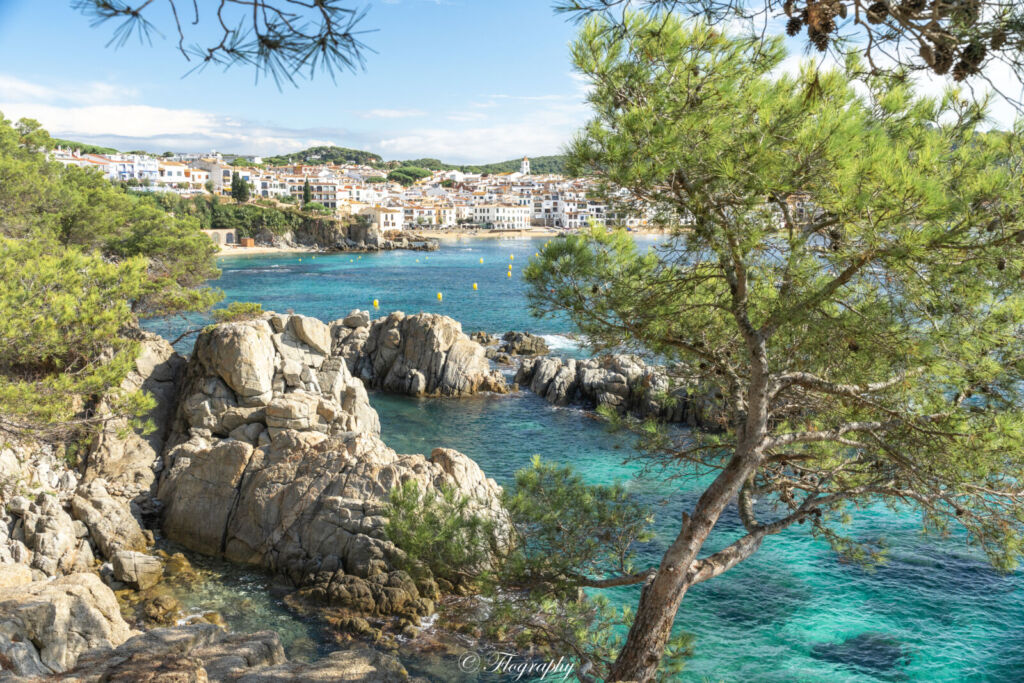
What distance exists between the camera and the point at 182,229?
23.2 m

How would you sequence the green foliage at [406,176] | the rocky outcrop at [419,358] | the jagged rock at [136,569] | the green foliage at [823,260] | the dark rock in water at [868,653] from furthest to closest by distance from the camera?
the green foliage at [406,176] < the rocky outcrop at [419,358] < the jagged rock at [136,569] < the dark rock in water at [868,653] < the green foliage at [823,260]

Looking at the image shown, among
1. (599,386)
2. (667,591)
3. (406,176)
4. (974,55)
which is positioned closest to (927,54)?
(974,55)

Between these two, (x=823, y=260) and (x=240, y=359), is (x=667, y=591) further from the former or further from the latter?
(x=240, y=359)

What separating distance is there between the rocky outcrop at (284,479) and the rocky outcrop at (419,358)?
835 cm

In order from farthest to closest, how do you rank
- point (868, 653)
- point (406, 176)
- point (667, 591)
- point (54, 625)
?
point (406, 176) → point (868, 653) → point (54, 625) → point (667, 591)

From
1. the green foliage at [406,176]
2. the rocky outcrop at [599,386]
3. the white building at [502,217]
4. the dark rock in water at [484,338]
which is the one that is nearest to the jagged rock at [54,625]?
the rocky outcrop at [599,386]

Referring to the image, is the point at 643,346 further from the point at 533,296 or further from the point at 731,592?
the point at 731,592

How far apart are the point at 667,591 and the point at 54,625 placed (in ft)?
22.2

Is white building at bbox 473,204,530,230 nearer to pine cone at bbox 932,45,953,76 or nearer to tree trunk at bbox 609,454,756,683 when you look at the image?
tree trunk at bbox 609,454,756,683

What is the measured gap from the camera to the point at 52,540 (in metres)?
10.8

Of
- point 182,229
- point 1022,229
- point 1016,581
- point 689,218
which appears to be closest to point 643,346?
point 689,218

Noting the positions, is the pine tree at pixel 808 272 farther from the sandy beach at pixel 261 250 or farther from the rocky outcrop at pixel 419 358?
the sandy beach at pixel 261 250

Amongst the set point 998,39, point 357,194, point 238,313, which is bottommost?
point 238,313

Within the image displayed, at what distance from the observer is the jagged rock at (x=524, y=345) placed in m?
31.0
